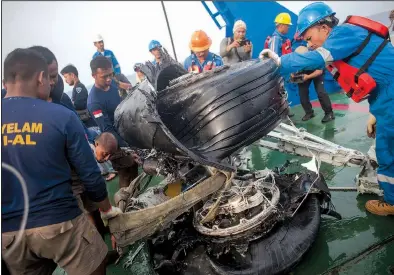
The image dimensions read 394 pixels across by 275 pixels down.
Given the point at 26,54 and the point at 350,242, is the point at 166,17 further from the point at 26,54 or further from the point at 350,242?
the point at 350,242

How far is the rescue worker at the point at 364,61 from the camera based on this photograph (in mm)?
2094

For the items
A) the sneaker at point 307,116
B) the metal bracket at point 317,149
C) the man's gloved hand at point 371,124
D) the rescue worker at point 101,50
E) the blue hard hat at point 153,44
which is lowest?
the sneaker at point 307,116

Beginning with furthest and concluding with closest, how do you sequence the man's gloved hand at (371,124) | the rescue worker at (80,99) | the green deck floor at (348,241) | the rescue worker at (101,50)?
the rescue worker at (101,50) < the rescue worker at (80,99) < the man's gloved hand at (371,124) < the green deck floor at (348,241)

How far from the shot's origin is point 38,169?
1521 millimetres

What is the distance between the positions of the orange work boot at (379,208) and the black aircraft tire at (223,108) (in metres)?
1.14

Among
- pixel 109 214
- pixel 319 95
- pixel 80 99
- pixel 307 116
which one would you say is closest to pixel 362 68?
pixel 109 214

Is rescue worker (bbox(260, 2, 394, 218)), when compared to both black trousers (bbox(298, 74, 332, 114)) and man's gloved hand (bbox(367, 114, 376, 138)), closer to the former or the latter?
man's gloved hand (bbox(367, 114, 376, 138))

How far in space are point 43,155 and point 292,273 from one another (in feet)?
5.83

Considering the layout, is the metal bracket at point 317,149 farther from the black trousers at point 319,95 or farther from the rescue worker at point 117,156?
the black trousers at point 319,95

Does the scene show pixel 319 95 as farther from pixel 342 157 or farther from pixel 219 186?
pixel 219 186

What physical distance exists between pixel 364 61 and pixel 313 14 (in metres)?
0.55

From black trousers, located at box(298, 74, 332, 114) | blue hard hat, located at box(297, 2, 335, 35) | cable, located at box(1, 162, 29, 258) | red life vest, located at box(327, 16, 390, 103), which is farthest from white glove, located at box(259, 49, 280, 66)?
black trousers, located at box(298, 74, 332, 114)

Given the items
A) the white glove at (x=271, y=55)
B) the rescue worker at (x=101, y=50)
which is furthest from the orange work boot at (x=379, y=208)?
the rescue worker at (x=101, y=50)

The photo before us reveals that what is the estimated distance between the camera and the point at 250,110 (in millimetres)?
1835
